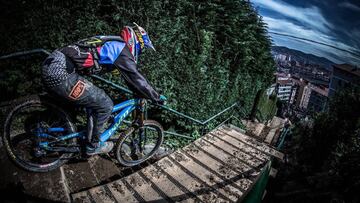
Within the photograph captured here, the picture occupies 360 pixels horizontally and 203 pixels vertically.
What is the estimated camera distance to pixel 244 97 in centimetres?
1307

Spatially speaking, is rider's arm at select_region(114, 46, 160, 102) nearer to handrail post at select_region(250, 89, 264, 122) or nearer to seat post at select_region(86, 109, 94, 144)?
seat post at select_region(86, 109, 94, 144)

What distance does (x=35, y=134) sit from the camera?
9.37 feet

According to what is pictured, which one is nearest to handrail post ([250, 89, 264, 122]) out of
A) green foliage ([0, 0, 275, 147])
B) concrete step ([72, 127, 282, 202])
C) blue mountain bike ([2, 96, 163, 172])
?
green foliage ([0, 0, 275, 147])

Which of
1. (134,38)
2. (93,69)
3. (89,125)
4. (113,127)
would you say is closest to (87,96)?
(93,69)

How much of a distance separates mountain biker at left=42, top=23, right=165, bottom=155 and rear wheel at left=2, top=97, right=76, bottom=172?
0.36m

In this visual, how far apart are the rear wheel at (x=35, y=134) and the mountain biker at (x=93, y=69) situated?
363mm

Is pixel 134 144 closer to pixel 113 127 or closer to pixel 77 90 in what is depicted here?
pixel 113 127

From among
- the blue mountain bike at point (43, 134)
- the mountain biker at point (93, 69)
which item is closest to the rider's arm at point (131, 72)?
the mountain biker at point (93, 69)

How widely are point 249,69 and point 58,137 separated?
11.9 metres

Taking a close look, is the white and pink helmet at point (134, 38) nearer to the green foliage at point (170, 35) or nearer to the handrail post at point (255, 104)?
the green foliage at point (170, 35)

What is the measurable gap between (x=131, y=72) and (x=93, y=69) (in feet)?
1.86

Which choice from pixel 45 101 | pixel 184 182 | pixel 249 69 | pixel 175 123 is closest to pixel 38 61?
pixel 45 101

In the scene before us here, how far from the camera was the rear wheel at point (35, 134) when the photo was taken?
8.89 ft

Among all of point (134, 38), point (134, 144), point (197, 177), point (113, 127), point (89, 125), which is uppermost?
point (134, 38)
